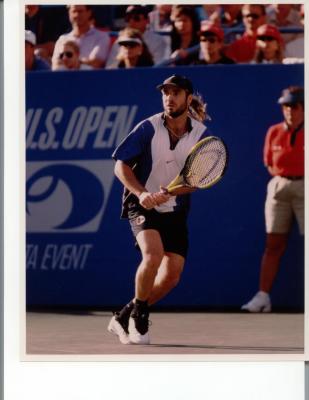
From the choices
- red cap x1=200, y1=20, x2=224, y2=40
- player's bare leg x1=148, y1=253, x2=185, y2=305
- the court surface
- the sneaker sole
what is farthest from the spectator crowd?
the sneaker sole

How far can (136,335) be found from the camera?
8219mm

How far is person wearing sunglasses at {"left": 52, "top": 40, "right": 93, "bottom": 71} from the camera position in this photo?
942cm

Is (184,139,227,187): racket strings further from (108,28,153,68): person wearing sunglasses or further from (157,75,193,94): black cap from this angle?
(108,28,153,68): person wearing sunglasses

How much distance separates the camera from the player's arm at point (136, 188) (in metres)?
8.13

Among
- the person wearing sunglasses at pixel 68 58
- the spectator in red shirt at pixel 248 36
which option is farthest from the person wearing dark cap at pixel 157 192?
the person wearing sunglasses at pixel 68 58

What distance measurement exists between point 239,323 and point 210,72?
1.85 metres

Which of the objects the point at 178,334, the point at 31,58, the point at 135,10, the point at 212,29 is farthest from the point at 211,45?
the point at 178,334

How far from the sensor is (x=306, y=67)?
8984mm

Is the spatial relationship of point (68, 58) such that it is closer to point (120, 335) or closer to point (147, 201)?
point (147, 201)

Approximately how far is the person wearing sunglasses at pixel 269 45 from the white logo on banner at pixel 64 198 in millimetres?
1445

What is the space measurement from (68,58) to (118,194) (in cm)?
108

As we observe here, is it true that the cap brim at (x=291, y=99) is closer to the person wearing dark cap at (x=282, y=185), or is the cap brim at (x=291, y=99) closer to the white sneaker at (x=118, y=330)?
the person wearing dark cap at (x=282, y=185)

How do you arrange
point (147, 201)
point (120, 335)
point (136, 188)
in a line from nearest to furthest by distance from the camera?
point (147, 201)
point (120, 335)
point (136, 188)
